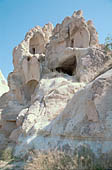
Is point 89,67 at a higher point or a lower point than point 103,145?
higher

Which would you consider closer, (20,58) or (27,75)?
(27,75)

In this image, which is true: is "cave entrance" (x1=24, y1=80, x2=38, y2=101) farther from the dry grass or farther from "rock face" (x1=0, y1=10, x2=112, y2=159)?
the dry grass

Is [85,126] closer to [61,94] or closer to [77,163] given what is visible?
[77,163]

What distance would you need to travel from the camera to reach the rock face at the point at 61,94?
4.49 meters

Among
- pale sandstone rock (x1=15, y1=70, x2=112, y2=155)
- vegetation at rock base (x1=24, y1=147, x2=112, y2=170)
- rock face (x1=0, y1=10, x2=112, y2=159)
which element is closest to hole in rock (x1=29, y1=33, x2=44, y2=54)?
rock face (x1=0, y1=10, x2=112, y2=159)

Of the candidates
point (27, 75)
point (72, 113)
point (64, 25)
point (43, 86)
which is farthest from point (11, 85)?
point (72, 113)

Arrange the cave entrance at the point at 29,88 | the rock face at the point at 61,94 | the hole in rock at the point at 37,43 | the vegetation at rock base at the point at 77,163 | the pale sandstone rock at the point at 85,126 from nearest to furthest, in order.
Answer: the vegetation at rock base at the point at 77,163 < the pale sandstone rock at the point at 85,126 < the rock face at the point at 61,94 < the cave entrance at the point at 29,88 < the hole in rock at the point at 37,43

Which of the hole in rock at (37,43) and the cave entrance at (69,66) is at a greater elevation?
the hole in rock at (37,43)

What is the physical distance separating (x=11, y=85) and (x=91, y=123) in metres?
11.2

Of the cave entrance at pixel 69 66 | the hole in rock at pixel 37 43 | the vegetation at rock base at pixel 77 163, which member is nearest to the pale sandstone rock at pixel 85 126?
the vegetation at rock base at pixel 77 163

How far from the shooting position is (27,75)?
13.9m

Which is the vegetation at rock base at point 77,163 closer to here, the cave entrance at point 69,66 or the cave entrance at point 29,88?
the cave entrance at point 69,66

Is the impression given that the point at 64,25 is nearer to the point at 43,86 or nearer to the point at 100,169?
the point at 43,86

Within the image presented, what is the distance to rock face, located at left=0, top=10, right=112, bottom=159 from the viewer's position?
4487mm
